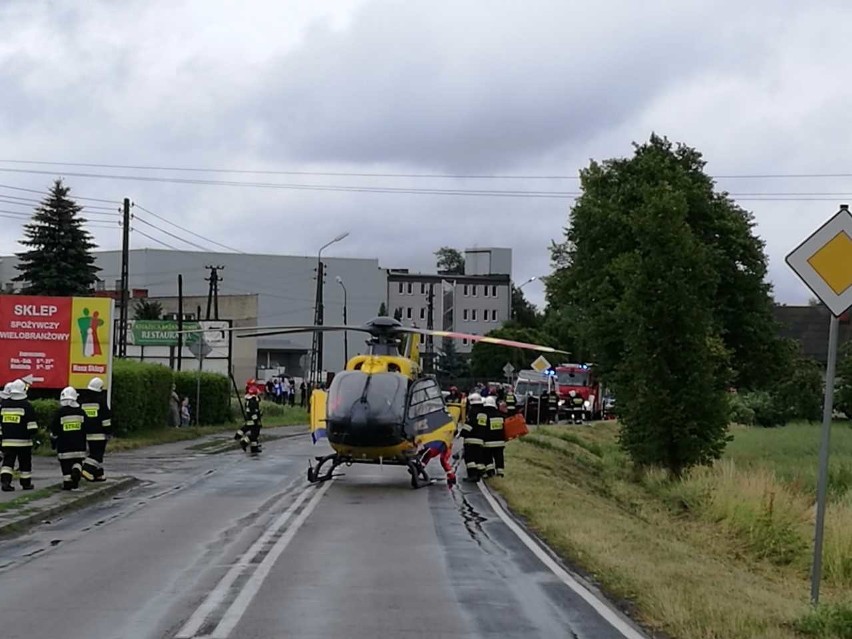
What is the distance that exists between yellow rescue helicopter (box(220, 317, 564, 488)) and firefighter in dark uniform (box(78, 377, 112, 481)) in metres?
2.78

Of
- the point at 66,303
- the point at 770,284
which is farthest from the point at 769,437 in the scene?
the point at 66,303

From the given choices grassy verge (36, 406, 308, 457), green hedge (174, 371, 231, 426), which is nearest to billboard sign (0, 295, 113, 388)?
grassy verge (36, 406, 308, 457)

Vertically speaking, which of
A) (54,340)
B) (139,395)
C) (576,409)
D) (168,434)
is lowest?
(168,434)

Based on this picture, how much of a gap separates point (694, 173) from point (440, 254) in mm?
97606

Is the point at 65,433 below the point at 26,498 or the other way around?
the other way around

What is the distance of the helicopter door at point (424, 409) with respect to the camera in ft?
72.0

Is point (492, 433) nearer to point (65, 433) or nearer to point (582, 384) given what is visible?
point (65, 433)

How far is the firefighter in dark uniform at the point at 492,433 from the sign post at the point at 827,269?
13.6 meters

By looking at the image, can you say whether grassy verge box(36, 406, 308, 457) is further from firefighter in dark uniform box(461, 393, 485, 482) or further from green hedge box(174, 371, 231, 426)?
firefighter in dark uniform box(461, 393, 485, 482)

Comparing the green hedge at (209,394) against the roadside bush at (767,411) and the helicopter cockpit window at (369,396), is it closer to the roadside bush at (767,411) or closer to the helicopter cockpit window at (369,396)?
the helicopter cockpit window at (369,396)

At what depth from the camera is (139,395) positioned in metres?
34.7

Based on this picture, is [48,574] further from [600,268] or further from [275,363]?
[275,363]

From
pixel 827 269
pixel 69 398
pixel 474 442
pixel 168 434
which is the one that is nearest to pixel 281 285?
pixel 168 434

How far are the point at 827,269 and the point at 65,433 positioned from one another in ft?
44.7
